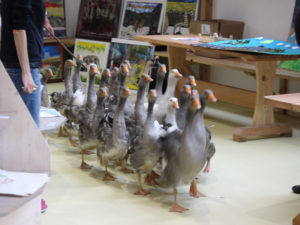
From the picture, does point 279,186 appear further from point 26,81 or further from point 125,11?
point 125,11

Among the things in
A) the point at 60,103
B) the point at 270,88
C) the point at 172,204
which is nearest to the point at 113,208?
the point at 172,204

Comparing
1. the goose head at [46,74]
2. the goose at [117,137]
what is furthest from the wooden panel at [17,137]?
the goose head at [46,74]

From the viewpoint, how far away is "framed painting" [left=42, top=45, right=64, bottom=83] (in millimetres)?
8039

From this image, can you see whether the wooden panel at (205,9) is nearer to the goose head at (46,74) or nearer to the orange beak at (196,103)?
the goose head at (46,74)

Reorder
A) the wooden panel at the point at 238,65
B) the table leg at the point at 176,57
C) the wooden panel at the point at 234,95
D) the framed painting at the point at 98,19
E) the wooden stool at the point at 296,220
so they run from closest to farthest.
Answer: the wooden stool at the point at 296,220 < the wooden panel at the point at 238,65 < the wooden panel at the point at 234,95 < the table leg at the point at 176,57 < the framed painting at the point at 98,19

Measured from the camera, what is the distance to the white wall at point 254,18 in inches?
252

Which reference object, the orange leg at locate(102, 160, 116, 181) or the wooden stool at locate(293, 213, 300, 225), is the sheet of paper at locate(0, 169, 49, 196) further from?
the wooden stool at locate(293, 213, 300, 225)

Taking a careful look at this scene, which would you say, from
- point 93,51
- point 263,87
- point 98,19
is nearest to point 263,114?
point 263,87

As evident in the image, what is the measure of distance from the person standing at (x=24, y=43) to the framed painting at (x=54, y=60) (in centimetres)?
495

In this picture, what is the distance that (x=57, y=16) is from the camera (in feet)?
27.5

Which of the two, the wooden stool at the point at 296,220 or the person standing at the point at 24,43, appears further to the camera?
the wooden stool at the point at 296,220

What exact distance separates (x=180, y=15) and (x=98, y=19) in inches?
Answer: 60.5

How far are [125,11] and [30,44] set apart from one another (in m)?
4.99

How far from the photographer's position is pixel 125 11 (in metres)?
7.87
